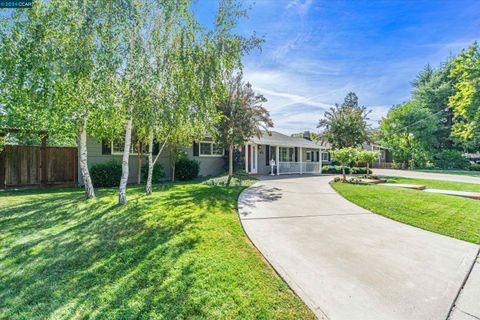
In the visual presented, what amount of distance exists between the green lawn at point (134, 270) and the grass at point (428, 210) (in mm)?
4747

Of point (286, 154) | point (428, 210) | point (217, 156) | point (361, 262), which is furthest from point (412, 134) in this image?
point (361, 262)

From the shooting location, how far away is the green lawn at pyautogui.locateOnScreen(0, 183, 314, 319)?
2418 mm

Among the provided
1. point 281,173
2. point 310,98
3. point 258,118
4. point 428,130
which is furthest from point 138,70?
point 428,130

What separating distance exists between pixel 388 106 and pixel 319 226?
148ft

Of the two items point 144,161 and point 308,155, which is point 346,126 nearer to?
point 308,155

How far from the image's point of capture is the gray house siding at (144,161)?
1188 cm

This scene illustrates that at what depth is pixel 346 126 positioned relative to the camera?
20.9 meters

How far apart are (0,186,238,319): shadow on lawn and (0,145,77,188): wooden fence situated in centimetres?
530

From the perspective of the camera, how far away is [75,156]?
11.3 metres

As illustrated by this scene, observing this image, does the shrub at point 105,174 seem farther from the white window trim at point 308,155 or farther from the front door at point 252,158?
the white window trim at point 308,155

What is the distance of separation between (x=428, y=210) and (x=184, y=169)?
37.9ft

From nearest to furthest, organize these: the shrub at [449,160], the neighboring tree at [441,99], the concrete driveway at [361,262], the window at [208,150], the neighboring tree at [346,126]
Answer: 1. the concrete driveway at [361,262]
2. the window at [208,150]
3. the neighboring tree at [346,126]
4. the shrub at [449,160]
5. the neighboring tree at [441,99]

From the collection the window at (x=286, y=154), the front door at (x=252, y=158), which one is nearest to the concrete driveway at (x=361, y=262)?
the front door at (x=252, y=158)

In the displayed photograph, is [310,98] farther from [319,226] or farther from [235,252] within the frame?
[235,252]
